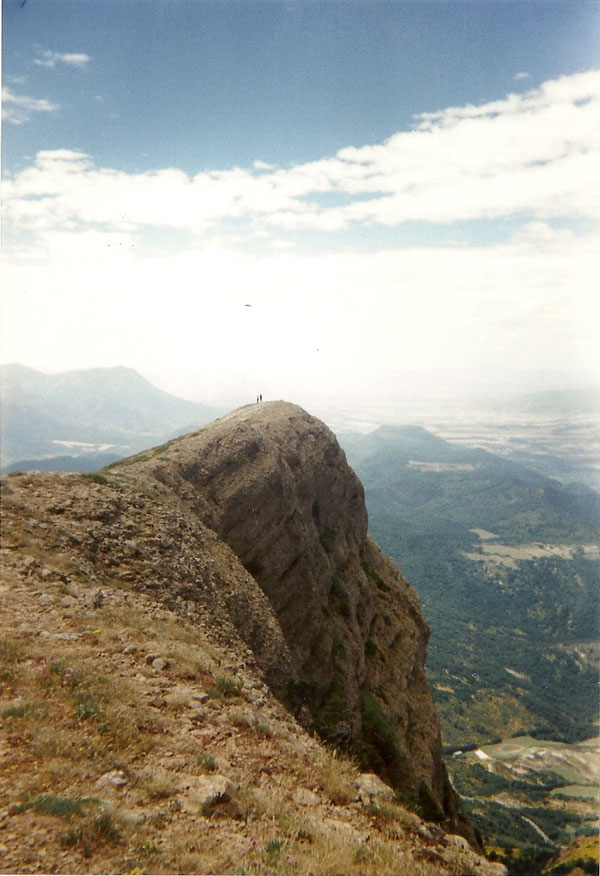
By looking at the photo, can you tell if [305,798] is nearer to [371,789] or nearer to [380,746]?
[371,789]

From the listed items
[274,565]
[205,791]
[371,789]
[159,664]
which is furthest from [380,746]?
[205,791]

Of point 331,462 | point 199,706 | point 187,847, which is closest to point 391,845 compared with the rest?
point 187,847

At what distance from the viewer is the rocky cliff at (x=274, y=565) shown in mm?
17125

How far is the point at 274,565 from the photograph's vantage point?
30.6 metres

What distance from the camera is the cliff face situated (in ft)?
80.7

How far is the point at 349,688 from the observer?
28188mm

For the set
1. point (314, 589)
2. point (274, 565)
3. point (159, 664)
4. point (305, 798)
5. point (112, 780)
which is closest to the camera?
point (112, 780)

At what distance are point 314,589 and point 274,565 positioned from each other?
384 centimetres

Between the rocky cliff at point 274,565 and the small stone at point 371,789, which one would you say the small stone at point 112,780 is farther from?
the rocky cliff at point 274,565

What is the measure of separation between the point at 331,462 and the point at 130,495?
24.6 metres

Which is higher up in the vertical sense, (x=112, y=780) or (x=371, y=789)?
(x=112, y=780)

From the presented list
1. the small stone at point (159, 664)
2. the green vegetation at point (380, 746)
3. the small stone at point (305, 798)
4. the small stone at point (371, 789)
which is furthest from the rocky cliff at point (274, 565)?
the small stone at point (305, 798)

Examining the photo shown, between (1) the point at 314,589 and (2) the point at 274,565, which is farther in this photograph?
(1) the point at 314,589

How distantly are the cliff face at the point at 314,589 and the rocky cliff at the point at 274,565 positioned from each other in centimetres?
11
